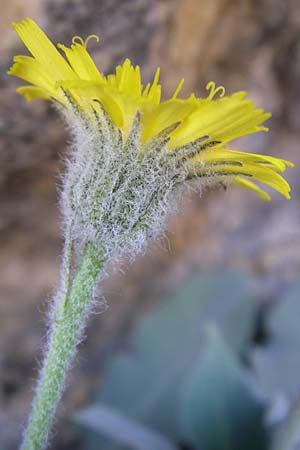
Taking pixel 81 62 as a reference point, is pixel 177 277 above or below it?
above

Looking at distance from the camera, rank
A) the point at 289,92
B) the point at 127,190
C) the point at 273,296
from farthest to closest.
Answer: the point at 273,296
the point at 289,92
the point at 127,190

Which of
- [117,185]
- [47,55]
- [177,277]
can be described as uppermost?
[177,277]

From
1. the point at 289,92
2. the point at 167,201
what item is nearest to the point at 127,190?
the point at 167,201

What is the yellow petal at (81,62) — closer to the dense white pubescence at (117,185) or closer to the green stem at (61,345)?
the dense white pubescence at (117,185)

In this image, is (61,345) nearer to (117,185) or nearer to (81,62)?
(117,185)

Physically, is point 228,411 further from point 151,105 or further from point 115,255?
point 151,105

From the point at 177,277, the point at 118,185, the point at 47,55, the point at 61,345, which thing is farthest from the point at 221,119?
the point at 177,277
